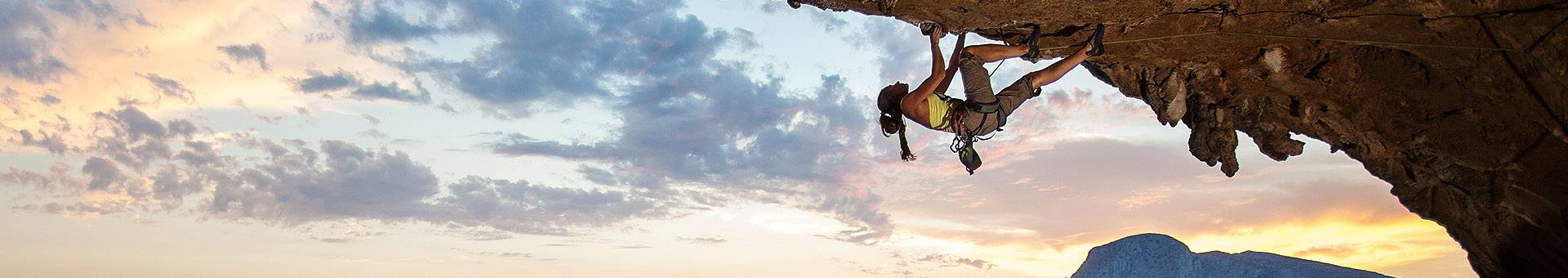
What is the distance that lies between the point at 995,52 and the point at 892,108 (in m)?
0.95

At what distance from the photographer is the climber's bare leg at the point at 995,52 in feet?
22.8

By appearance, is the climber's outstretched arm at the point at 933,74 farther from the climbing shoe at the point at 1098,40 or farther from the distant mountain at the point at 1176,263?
the distant mountain at the point at 1176,263

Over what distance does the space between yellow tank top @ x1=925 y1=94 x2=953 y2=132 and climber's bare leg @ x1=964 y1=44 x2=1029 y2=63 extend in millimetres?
474

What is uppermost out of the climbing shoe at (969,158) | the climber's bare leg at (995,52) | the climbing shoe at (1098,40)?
the climbing shoe at (1098,40)

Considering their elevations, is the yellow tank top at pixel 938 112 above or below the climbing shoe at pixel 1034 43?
below

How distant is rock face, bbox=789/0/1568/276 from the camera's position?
21.1 feet

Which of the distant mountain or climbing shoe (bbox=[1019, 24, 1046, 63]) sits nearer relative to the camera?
climbing shoe (bbox=[1019, 24, 1046, 63])

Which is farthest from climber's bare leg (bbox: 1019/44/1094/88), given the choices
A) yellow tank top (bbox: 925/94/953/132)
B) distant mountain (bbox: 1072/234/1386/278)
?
distant mountain (bbox: 1072/234/1386/278)

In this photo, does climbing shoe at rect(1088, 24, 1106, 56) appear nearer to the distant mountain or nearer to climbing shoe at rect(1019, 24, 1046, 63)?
climbing shoe at rect(1019, 24, 1046, 63)

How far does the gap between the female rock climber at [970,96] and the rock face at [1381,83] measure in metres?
0.17

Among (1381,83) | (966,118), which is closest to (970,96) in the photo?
(966,118)

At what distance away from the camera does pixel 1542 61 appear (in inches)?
247

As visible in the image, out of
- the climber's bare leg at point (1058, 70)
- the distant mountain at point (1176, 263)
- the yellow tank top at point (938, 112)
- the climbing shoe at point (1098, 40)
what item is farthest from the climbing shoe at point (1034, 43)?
the distant mountain at point (1176, 263)

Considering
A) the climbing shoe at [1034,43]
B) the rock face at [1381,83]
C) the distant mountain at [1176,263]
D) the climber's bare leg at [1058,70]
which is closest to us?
the rock face at [1381,83]
